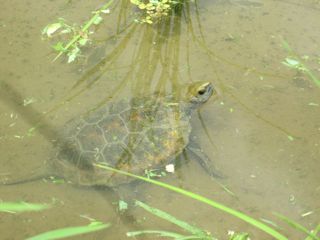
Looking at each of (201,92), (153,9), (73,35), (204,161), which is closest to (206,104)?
(201,92)

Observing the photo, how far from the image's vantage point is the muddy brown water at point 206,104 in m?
2.98

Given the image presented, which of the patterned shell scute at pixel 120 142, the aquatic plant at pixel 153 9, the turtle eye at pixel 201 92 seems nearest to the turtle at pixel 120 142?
the patterned shell scute at pixel 120 142

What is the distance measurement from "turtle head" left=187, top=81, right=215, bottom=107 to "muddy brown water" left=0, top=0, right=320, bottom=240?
116mm

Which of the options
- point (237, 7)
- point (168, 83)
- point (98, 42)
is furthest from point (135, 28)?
point (237, 7)

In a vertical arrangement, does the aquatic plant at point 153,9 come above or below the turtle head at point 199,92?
above

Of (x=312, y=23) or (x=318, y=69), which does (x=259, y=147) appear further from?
(x=312, y=23)

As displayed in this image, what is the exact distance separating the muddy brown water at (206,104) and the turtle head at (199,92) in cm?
12

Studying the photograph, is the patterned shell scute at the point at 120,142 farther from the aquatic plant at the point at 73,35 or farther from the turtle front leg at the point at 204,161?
the aquatic plant at the point at 73,35

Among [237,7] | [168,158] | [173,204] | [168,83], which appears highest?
[237,7]

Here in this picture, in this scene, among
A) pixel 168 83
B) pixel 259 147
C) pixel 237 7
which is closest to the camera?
pixel 259 147

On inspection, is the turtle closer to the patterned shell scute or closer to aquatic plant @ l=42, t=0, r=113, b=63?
the patterned shell scute

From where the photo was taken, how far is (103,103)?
3.48 metres

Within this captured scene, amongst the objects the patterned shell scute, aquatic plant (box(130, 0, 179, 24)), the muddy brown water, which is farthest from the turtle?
aquatic plant (box(130, 0, 179, 24))

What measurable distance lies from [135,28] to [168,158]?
146cm
